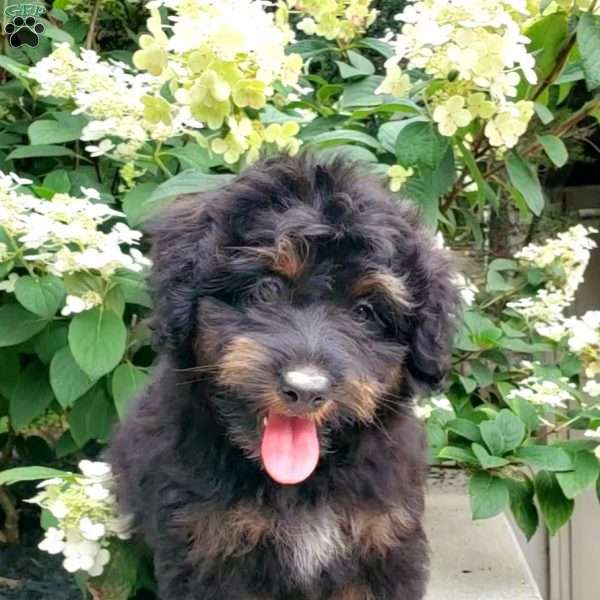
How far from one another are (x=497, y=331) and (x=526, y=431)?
Answer: 16.6 inches

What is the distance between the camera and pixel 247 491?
2.33 metres

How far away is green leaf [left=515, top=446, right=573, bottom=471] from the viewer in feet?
9.85

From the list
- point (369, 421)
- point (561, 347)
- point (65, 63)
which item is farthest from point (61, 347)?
point (561, 347)

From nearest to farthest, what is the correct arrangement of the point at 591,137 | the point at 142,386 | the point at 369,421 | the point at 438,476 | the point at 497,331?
the point at 369,421 < the point at 142,386 < the point at 497,331 < the point at 438,476 < the point at 591,137

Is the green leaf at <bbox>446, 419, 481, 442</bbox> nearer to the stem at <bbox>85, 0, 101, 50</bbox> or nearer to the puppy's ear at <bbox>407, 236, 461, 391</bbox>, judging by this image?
the puppy's ear at <bbox>407, 236, 461, 391</bbox>

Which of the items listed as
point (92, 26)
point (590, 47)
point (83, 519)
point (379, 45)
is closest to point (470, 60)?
point (590, 47)

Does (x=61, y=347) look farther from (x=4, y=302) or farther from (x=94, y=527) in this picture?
(x=94, y=527)

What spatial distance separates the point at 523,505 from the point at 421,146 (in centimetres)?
114

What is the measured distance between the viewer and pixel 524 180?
3.25 metres

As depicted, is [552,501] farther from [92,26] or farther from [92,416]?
[92,26]

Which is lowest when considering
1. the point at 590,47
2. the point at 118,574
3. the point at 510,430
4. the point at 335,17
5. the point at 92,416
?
the point at 118,574

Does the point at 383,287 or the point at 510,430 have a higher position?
the point at 383,287

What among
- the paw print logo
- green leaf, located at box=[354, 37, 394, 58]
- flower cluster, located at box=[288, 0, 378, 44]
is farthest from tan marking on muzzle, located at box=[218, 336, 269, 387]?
the paw print logo

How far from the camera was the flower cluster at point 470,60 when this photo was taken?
103 inches
